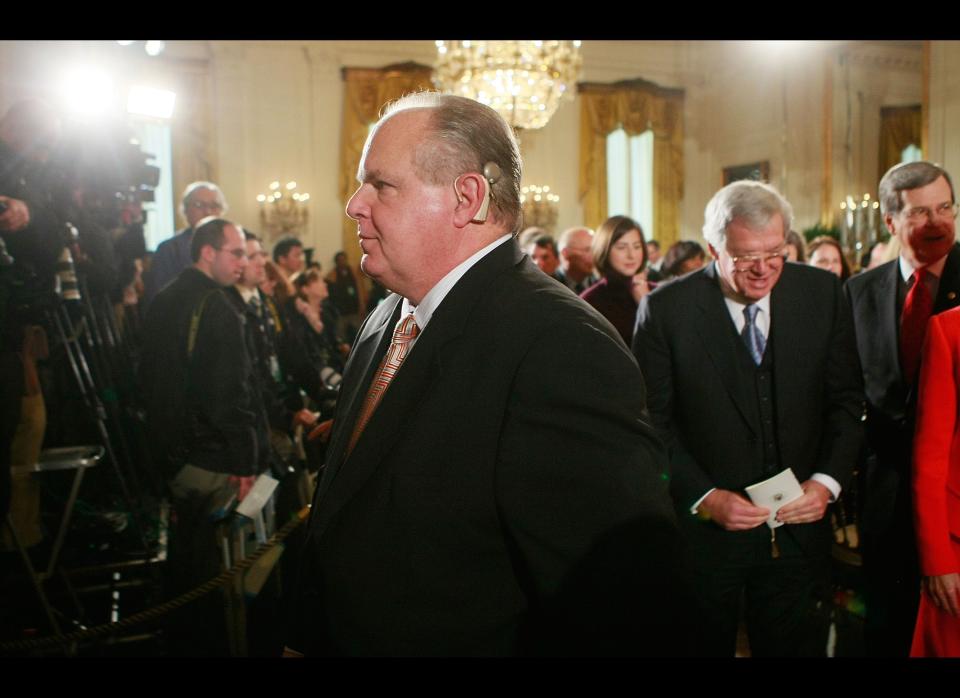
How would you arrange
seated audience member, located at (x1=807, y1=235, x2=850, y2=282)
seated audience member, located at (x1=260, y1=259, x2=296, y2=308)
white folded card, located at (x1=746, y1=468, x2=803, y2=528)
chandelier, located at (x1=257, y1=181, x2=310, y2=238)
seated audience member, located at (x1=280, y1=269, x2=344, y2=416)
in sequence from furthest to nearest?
1. chandelier, located at (x1=257, y1=181, x2=310, y2=238)
2. seated audience member, located at (x1=260, y1=259, x2=296, y2=308)
3. seated audience member, located at (x1=807, y1=235, x2=850, y2=282)
4. seated audience member, located at (x1=280, y1=269, x2=344, y2=416)
5. white folded card, located at (x1=746, y1=468, x2=803, y2=528)

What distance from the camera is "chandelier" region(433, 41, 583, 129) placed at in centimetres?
744

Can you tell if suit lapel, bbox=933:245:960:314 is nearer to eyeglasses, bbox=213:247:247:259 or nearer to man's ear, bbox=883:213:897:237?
man's ear, bbox=883:213:897:237

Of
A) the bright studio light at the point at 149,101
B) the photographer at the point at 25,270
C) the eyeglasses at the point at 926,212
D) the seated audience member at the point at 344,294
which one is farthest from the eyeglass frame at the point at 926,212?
the seated audience member at the point at 344,294

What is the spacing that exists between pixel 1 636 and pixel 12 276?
4.48 ft

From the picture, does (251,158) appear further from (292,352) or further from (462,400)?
(462,400)

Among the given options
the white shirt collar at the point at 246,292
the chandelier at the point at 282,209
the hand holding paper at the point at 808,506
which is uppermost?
the chandelier at the point at 282,209

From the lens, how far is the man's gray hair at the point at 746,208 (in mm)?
2279

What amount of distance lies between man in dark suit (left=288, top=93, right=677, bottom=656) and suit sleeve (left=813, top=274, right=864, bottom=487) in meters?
1.33

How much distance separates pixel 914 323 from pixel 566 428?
1862 millimetres

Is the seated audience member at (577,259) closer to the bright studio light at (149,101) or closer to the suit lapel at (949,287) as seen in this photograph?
the suit lapel at (949,287)

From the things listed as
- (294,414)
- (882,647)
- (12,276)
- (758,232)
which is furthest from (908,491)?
(12,276)

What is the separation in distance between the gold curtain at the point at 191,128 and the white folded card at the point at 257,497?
1014 centimetres

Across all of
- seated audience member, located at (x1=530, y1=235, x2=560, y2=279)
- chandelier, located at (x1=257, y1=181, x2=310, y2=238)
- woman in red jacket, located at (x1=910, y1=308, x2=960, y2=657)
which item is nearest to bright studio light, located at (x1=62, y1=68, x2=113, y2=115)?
seated audience member, located at (x1=530, y1=235, x2=560, y2=279)

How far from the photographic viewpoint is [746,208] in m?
Result: 2.29
